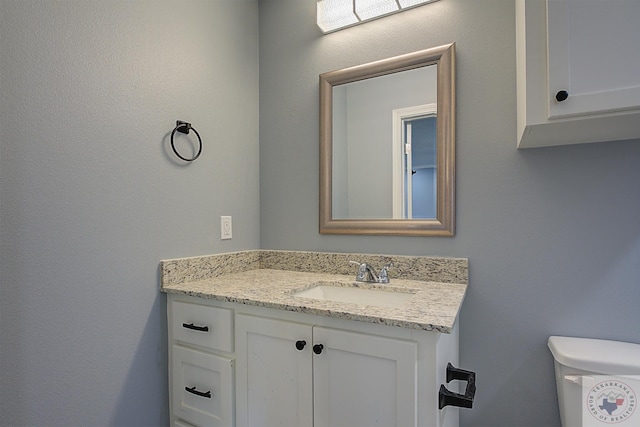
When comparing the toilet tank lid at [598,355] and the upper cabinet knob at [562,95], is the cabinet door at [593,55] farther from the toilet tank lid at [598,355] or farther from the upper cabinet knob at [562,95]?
the toilet tank lid at [598,355]

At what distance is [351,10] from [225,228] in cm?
125

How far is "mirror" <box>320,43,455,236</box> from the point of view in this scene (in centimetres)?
138

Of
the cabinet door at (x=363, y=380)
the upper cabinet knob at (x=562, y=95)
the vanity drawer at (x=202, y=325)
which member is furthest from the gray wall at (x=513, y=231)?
the vanity drawer at (x=202, y=325)

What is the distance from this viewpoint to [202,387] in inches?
49.4

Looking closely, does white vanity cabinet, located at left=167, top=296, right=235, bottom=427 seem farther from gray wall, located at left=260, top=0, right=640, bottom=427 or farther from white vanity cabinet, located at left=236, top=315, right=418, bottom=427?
gray wall, located at left=260, top=0, right=640, bottom=427

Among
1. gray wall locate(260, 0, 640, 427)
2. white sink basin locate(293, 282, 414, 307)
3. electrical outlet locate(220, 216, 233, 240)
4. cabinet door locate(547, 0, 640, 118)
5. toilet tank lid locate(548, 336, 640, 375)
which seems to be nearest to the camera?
cabinet door locate(547, 0, 640, 118)

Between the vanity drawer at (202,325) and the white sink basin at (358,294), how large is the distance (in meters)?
0.29

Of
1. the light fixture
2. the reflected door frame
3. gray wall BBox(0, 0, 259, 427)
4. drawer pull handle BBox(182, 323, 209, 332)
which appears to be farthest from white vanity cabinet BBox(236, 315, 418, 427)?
the light fixture

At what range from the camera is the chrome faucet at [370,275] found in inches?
54.9

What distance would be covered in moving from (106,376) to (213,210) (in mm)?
781

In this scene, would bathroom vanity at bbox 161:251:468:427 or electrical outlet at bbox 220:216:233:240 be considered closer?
bathroom vanity at bbox 161:251:468:427

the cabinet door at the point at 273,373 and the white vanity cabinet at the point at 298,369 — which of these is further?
the cabinet door at the point at 273,373

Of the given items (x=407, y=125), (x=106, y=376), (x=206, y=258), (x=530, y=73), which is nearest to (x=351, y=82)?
(x=407, y=125)

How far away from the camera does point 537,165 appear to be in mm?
1230
